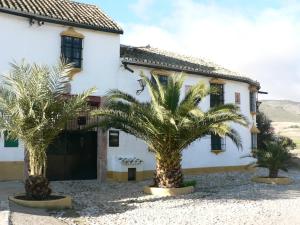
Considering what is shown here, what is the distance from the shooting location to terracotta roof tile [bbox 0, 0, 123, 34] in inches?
645

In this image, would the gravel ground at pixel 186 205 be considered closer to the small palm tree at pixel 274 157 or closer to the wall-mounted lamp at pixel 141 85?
the small palm tree at pixel 274 157

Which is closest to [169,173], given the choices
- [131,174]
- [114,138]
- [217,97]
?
[131,174]

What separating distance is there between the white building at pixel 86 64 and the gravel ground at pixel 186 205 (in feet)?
4.59

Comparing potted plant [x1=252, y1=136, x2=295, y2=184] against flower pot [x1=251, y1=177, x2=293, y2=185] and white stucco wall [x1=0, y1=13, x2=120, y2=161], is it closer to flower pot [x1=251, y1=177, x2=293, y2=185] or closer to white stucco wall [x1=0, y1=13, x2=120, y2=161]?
flower pot [x1=251, y1=177, x2=293, y2=185]

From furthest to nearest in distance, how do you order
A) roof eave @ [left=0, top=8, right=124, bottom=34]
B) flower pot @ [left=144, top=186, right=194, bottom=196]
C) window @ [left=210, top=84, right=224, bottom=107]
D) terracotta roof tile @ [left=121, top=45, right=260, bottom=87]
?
window @ [left=210, top=84, right=224, bottom=107]
terracotta roof tile @ [left=121, top=45, right=260, bottom=87]
roof eave @ [left=0, top=8, right=124, bottom=34]
flower pot @ [left=144, top=186, right=194, bottom=196]

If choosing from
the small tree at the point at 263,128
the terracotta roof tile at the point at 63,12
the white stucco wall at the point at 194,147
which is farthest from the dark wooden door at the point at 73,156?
the small tree at the point at 263,128

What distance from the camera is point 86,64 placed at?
17891 millimetres

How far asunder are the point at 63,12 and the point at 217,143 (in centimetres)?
1040

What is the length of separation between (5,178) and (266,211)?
30.6 ft

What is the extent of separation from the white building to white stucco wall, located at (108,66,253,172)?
0.04m

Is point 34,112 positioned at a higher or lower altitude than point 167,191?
higher

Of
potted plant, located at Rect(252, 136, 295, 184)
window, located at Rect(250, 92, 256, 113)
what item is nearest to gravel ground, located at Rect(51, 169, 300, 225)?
potted plant, located at Rect(252, 136, 295, 184)

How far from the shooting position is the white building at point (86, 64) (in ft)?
53.0

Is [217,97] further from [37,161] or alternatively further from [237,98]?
[37,161]
